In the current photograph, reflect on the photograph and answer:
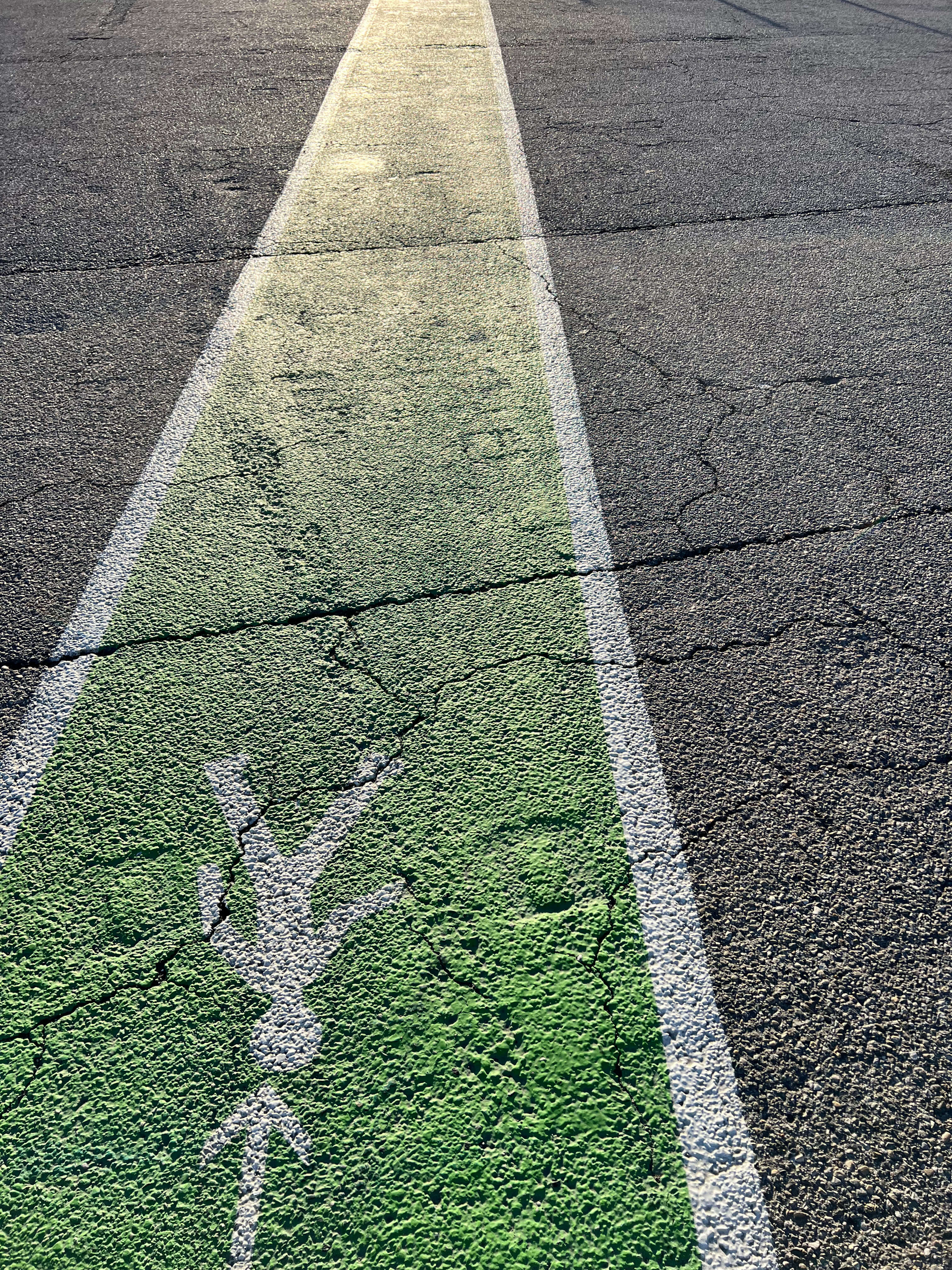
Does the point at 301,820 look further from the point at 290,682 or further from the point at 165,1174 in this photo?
the point at 165,1174

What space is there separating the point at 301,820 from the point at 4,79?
35.7 ft

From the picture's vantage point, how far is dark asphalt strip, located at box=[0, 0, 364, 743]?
3.97m

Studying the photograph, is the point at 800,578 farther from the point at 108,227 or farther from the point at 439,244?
the point at 108,227

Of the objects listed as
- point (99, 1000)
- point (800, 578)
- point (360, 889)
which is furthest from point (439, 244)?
point (99, 1000)

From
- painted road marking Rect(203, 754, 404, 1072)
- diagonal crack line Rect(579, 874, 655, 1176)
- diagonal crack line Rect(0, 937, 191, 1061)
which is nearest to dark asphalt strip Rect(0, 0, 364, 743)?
painted road marking Rect(203, 754, 404, 1072)

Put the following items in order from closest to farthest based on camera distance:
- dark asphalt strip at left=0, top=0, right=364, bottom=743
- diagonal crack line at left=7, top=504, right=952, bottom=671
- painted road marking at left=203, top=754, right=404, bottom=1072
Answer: painted road marking at left=203, top=754, right=404, bottom=1072 → diagonal crack line at left=7, top=504, right=952, bottom=671 → dark asphalt strip at left=0, top=0, right=364, bottom=743

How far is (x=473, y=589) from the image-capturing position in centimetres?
355

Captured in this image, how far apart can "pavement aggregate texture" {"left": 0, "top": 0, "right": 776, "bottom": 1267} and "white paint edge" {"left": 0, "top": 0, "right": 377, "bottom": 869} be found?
0.05m

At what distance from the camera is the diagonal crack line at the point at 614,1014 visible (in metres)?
2.03

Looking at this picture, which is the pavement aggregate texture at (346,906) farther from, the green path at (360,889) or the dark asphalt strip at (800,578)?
the dark asphalt strip at (800,578)

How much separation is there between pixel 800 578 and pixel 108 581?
2.83 meters

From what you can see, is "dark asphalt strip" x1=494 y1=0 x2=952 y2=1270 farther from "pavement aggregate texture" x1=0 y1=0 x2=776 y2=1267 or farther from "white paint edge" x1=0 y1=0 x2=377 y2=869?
"white paint edge" x1=0 y1=0 x2=377 y2=869

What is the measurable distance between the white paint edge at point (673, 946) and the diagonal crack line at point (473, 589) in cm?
15

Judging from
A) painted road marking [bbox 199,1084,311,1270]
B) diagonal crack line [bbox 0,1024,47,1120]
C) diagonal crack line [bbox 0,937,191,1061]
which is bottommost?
painted road marking [bbox 199,1084,311,1270]
